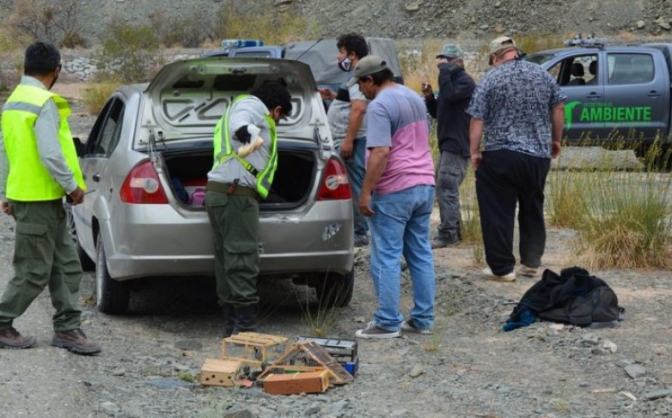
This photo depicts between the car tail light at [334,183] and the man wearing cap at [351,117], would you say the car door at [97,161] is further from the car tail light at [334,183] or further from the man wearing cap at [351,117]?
the man wearing cap at [351,117]

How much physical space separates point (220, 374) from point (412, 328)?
5.96 ft

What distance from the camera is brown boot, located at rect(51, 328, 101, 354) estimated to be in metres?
6.89

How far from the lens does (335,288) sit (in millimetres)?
8289

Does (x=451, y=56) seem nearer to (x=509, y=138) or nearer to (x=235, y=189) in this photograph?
(x=509, y=138)

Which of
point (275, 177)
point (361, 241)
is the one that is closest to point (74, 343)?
point (275, 177)

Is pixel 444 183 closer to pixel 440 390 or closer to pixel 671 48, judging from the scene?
pixel 440 390

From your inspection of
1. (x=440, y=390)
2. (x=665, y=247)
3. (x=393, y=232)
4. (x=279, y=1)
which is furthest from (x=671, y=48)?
(x=279, y=1)

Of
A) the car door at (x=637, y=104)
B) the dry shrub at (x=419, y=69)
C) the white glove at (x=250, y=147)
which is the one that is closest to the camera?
the white glove at (x=250, y=147)

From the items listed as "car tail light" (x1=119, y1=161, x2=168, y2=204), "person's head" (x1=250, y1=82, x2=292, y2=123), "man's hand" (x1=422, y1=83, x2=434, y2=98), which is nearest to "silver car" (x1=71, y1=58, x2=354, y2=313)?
"car tail light" (x1=119, y1=161, x2=168, y2=204)

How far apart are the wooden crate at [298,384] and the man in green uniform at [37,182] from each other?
1.19 meters

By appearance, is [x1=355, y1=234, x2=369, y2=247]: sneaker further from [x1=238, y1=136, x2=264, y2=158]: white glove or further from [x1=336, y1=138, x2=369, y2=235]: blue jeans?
[x1=238, y1=136, x2=264, y2=158]: white glove

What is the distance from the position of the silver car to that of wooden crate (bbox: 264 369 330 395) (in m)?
1.36

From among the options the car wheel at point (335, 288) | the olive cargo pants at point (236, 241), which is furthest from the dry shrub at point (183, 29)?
the olive cargo pants at point (236, 241)

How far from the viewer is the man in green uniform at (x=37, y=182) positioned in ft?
21.6
